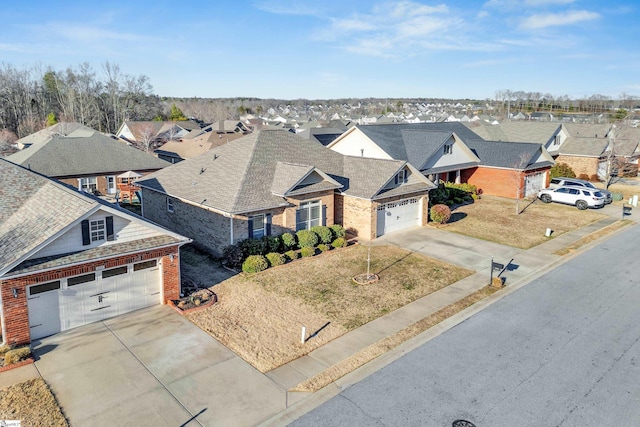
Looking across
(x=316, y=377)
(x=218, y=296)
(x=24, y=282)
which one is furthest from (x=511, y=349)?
(x=24, y=282)

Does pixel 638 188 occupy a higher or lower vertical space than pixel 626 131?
lower

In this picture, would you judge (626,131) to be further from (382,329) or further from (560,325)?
(382,329)

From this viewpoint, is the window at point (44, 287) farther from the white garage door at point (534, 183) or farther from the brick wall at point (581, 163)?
the brick wall at point (581, 163)

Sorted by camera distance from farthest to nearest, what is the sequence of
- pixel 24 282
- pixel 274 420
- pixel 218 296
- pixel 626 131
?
pixel 626 131 < pixel 218 296 < pixel 24 282 < pixel 274 420

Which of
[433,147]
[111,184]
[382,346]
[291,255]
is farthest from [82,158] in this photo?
[382,346]

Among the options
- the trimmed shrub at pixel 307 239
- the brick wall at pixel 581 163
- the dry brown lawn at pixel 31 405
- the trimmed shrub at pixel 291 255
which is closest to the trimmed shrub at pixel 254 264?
the trimmed shrub at pixel 291 255
